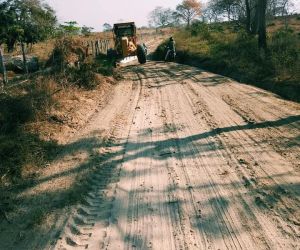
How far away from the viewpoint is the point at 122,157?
743 centimetres

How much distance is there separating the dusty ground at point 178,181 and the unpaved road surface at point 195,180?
2 centimetres

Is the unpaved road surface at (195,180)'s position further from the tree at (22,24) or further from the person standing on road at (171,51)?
the person standing on road at (171,51)

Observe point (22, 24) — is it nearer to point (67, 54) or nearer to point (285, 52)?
point (67, 54)

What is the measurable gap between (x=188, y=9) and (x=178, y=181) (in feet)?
327

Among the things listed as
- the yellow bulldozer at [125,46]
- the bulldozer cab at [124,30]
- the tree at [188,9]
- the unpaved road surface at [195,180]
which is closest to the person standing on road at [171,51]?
the yellow bulldozer at [125,46]

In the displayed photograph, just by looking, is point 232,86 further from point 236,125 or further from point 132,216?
point 132,216

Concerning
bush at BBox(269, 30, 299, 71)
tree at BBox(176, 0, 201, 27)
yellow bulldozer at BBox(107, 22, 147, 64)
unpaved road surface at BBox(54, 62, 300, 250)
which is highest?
tree at BBox(176, 0, 201, 27)

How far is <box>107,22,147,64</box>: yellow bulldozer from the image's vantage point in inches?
829

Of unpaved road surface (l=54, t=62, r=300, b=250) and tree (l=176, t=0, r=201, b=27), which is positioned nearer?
unpaved road surface (l=54, t=62, r=300, b=250)

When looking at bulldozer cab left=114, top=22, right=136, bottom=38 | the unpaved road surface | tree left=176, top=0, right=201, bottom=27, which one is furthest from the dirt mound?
tree left=176, top=0, right=201, bottom=27

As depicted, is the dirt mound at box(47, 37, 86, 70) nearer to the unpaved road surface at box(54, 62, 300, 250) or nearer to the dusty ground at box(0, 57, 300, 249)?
the unpaved road surface at box(54, 62, 300, 250)

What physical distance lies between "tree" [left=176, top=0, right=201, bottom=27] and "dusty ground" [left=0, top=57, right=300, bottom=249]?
94.1 metres

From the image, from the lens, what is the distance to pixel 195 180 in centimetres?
623

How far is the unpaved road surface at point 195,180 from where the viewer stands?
15.6 ft
